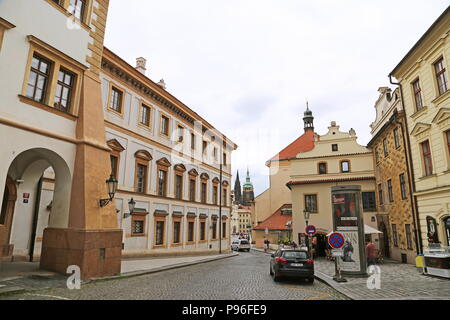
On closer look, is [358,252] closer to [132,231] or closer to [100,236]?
[100,236]

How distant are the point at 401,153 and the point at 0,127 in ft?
70.7

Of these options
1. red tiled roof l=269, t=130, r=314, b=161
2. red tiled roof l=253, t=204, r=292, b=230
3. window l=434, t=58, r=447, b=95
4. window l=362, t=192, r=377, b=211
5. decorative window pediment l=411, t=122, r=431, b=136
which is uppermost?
red tiled roof l=269, t=130, r=314, b=161

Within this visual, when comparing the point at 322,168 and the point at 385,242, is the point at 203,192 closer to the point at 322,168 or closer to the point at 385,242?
the point at 322,168

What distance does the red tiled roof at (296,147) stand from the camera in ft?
150

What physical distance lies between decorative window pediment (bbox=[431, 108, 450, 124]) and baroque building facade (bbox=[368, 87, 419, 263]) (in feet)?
11.1

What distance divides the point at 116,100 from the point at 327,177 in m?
20.0

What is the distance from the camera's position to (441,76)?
1517 cm

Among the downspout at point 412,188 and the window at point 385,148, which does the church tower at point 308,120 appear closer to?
the window at point 385,148

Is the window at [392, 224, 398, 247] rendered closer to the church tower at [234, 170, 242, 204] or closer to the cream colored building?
the cream colored building

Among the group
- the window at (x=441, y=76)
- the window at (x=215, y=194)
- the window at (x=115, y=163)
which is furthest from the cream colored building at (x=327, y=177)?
the window at (x=115, y=163)

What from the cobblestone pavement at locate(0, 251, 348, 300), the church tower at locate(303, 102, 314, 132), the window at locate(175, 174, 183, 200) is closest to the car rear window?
the cobblestone pavement at locate(0, 251, 348, 300)

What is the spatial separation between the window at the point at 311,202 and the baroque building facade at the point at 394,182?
5283 mm

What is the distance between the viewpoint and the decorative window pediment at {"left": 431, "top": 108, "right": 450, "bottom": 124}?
14.2 metres

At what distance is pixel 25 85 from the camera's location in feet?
33.0
